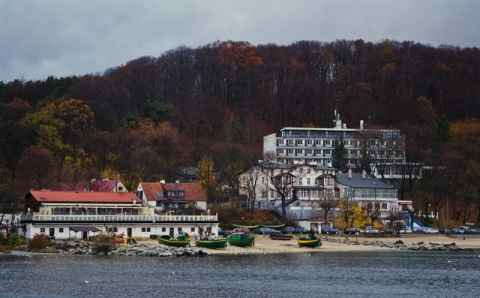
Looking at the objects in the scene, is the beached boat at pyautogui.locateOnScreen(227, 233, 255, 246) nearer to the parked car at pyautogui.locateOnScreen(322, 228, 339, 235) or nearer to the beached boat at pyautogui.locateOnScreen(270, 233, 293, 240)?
the beached boat at pyautogui.locateOnScreen(270, 233, 293, 240)

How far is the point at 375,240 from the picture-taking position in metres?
90.4

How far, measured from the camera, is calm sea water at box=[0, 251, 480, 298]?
170 feet

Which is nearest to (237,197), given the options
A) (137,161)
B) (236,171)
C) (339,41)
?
(236,171)

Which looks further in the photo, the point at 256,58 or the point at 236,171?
the point at 256,58

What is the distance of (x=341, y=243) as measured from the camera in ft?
284

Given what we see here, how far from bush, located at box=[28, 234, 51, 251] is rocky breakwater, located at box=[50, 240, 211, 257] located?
0.70 metres

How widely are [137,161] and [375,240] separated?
32333mm

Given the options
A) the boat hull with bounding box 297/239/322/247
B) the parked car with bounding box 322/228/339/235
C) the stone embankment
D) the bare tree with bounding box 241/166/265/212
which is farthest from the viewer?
the bare tree with bounding box 241/166/265/212

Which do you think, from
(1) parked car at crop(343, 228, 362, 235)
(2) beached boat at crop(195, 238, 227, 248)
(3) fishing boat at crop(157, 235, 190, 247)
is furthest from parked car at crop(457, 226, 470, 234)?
(3) fishing boat at crop(157, 235, 190, 247)

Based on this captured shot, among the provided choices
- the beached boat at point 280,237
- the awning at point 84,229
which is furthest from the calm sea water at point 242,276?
the awning at point 84,229

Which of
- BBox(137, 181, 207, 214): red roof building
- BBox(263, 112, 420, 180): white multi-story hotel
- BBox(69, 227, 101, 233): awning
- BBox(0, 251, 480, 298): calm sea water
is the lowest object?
BBox(0, 251, 480, 298): calm sea water

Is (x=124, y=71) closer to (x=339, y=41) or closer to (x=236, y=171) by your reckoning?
(x=339, y=41)

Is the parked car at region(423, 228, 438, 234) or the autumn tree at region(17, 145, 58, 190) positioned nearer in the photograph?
the parked car at region(423, 228, 438, 234)

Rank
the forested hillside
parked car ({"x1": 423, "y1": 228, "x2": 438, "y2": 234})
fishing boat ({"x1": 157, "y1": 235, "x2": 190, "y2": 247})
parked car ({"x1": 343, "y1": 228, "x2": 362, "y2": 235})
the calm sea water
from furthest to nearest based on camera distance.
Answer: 1. the forested hillside
2. parked car ({"x1": 423, "y1": 228, "x2": 438, "y2": 234})
3. parked car ({"x1": 343, "y1": 228, "x2": 362, "y2": 235})
4. fishing boat ({"x1": 157, "y1": 235, "x2": 190, "y2": 247})
5. the calm sea water
